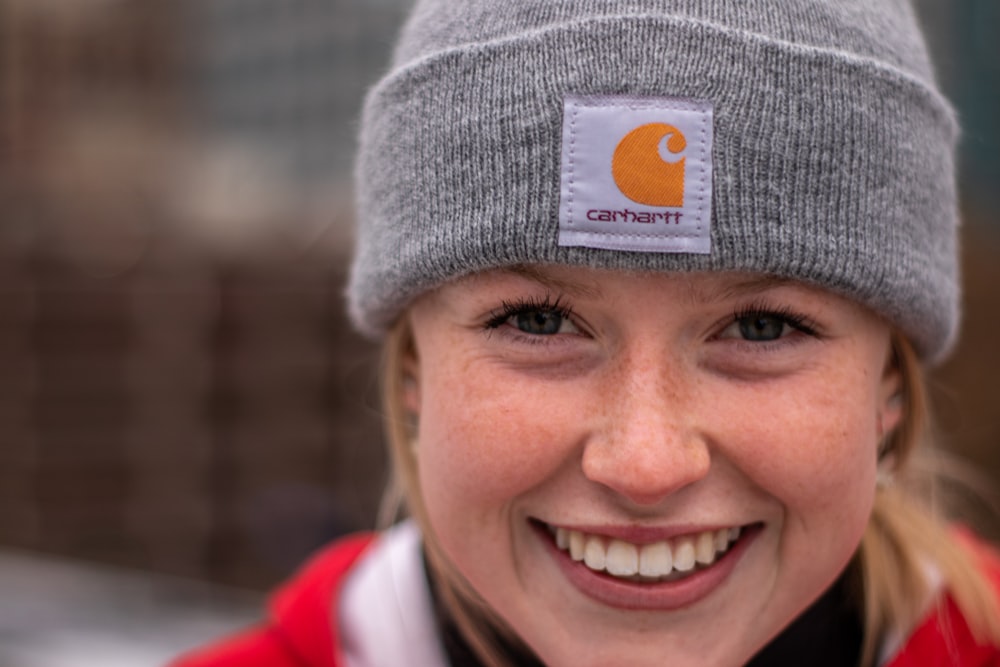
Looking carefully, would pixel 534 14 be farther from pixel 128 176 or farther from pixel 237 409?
pixel 128 176

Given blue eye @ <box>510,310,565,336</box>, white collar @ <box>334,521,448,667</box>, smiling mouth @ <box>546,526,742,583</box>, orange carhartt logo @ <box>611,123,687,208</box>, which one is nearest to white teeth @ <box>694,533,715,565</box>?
smiling mouth @ <box>546,526,742,583</box>

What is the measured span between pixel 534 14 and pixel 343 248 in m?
9.39

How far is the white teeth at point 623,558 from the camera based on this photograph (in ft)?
4.24

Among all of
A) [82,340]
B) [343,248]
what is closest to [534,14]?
[82,340]

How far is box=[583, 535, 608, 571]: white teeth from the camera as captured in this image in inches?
51.1

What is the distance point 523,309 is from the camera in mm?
1303

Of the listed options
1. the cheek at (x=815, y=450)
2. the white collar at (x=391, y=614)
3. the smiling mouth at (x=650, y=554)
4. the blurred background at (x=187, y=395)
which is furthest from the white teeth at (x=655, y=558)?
the blurred background at (x=187, y=395)

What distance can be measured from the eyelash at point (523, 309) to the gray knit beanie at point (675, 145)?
6cm

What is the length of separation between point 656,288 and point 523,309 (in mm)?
176

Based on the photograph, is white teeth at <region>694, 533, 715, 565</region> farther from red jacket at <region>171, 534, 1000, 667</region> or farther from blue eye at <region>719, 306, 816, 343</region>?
red jacket at <region>171, 534, 1000, 667</region>

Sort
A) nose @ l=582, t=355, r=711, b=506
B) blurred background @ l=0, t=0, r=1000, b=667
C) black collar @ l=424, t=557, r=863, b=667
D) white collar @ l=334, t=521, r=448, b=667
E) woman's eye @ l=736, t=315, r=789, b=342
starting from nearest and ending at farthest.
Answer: nose @ l=582, t=355, r=711, b=506
woman's eye @ l=736, t=315, r=789, b=342
black collar @ l=424, t=557, r=863, b=667
white collar @ l=334, t=521, r=448, b=667
blurred background @ l=0, t=0, r=1000, b=667

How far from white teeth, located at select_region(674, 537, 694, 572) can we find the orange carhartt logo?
42 centimetres

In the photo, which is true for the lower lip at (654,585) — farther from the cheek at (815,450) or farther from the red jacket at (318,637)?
the red jacket at (318,637)

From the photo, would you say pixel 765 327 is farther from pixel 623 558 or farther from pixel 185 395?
pixel 185 395
